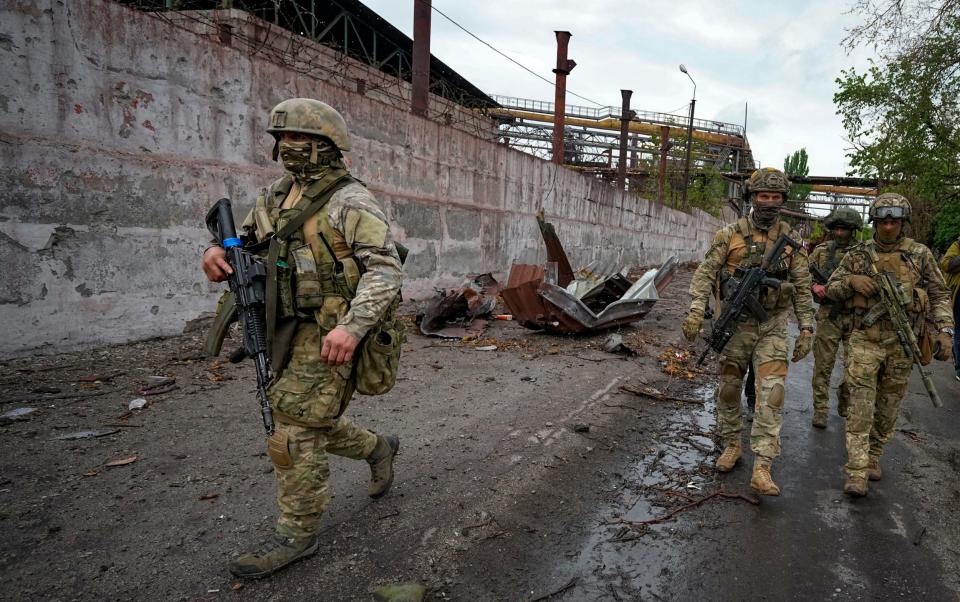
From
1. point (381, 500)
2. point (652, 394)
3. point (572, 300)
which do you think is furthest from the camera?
point (572, 300)

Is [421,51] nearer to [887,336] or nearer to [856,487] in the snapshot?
[887,336]

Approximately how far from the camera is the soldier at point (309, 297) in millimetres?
2107

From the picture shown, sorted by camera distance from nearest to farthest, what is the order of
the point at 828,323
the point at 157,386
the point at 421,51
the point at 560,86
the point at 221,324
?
the point at 221,324 < the point at 157,386 < the point at 828,323 < the point at 421,51 < the point at 560,86

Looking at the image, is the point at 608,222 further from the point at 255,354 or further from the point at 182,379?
the point at 255,354

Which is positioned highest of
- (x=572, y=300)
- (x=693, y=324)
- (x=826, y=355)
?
(x=693, y=324)

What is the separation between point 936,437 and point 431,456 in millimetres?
3935

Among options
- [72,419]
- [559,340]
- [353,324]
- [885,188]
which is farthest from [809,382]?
[885,188]

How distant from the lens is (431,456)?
3332 mm

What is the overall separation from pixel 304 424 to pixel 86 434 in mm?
2061

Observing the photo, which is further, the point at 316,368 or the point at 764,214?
the point at 764,214

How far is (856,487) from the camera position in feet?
10.2

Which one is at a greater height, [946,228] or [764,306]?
[946,228]

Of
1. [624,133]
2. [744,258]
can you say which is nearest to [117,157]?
[744,258]

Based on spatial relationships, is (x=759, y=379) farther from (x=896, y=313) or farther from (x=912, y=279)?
(x=912, y=279)
